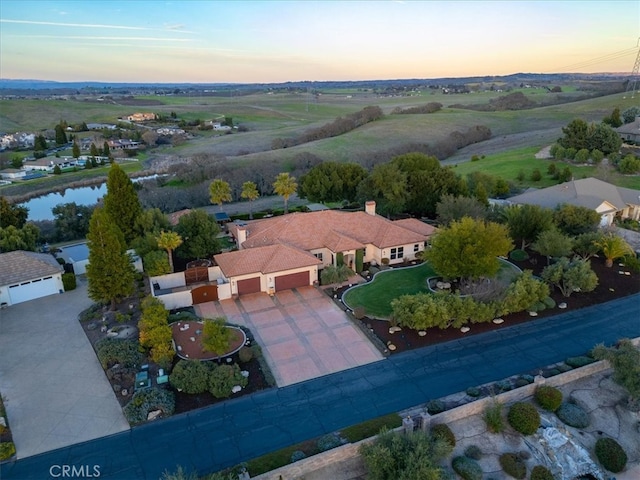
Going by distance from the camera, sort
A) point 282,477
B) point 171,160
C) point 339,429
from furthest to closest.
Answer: point 171,160 → point 339,429 → point 282,477

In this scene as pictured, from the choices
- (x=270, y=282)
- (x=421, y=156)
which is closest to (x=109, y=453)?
(x=270, y=282)

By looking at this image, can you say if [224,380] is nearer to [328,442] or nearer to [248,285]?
[328,442]

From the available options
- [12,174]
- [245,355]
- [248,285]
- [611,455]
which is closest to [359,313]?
[245,355]

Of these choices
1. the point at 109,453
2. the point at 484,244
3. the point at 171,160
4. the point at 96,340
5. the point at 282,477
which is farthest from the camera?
the point at 171,160

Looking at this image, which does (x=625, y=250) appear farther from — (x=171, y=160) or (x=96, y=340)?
(x=171, y=160)

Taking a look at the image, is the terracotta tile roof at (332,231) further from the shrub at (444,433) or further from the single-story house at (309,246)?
the shrub at (444,433)

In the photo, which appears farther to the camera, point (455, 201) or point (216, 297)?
point (455, 201)

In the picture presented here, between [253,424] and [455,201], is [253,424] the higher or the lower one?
the lower one
